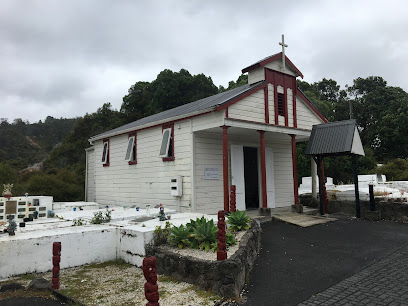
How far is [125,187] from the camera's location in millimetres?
15031

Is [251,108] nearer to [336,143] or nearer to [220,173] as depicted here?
[220,173]

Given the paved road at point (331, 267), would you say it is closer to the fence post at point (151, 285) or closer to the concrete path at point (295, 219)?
the concrete path at point (295, 219)

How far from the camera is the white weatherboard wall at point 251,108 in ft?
35.3

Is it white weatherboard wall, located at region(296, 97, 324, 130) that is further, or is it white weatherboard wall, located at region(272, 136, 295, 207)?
white weatherboard wall, located at region(272, 136, 295, 207)

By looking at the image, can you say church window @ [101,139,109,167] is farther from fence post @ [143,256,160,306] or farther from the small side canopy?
fence post @ [143,256,160,306]

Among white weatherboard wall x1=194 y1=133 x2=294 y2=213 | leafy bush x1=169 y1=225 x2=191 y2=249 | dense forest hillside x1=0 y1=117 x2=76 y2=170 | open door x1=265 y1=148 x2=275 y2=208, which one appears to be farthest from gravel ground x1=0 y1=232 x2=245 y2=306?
dense forest hillside x1=0 y1=117 x2=76 y2=170

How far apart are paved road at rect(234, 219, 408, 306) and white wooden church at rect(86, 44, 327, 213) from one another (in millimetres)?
2962

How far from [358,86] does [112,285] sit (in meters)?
50.4

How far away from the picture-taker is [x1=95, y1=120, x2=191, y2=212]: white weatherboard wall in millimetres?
11609

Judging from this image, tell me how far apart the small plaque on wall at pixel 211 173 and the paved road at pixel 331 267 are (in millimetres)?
2865

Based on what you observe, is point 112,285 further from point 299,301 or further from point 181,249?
point 299,301

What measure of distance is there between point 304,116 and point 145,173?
7.52 metres

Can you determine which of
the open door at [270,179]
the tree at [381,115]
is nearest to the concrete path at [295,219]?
the open door at [270,179]

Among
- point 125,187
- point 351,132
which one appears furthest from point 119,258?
point 351,132
